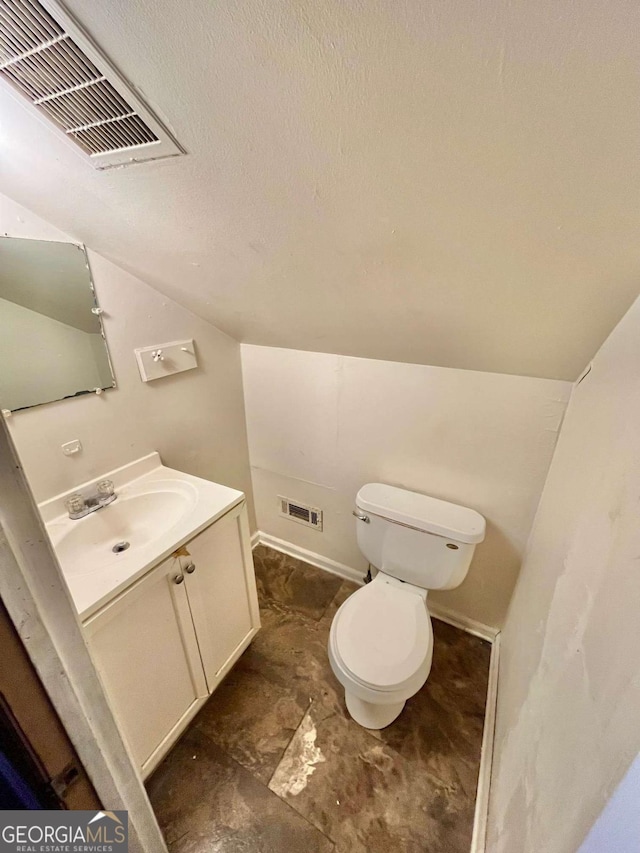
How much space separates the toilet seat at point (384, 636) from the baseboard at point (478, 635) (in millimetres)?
383

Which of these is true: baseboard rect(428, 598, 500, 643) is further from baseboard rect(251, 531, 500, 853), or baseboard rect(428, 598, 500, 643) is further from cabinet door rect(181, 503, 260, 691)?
cabinet door rect(181, 503, 260, 691)

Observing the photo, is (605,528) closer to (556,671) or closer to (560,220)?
(556,671)

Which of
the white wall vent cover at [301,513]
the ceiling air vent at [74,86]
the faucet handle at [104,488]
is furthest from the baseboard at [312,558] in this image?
the ceiling air vent at [74,86]

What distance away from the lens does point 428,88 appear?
1.54 feet

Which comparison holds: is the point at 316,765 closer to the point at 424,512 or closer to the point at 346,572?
the point at 346,572

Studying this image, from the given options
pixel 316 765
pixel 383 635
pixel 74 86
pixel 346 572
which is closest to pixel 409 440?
pixel 383 635

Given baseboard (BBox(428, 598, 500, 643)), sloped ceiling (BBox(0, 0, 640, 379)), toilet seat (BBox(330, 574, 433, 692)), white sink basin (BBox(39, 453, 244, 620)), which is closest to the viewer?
sloped ceiling (BBox(0, 0, 640, 379))

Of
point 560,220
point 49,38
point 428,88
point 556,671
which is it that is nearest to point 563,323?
point 560,220

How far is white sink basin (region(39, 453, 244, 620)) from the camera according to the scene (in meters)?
0.90

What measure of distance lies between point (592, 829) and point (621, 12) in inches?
36.1

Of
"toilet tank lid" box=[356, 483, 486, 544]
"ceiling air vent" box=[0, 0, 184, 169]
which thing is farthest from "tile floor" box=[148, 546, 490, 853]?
"ceiling air vent" box=[0, 0, 184, 169]

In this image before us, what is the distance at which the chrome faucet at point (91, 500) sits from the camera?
1146 millimetres

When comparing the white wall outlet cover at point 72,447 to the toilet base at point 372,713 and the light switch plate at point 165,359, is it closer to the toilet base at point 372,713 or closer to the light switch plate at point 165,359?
the light switch plate at point 165,359

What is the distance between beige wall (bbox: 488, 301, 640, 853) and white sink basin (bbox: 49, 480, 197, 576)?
1.06 meters
